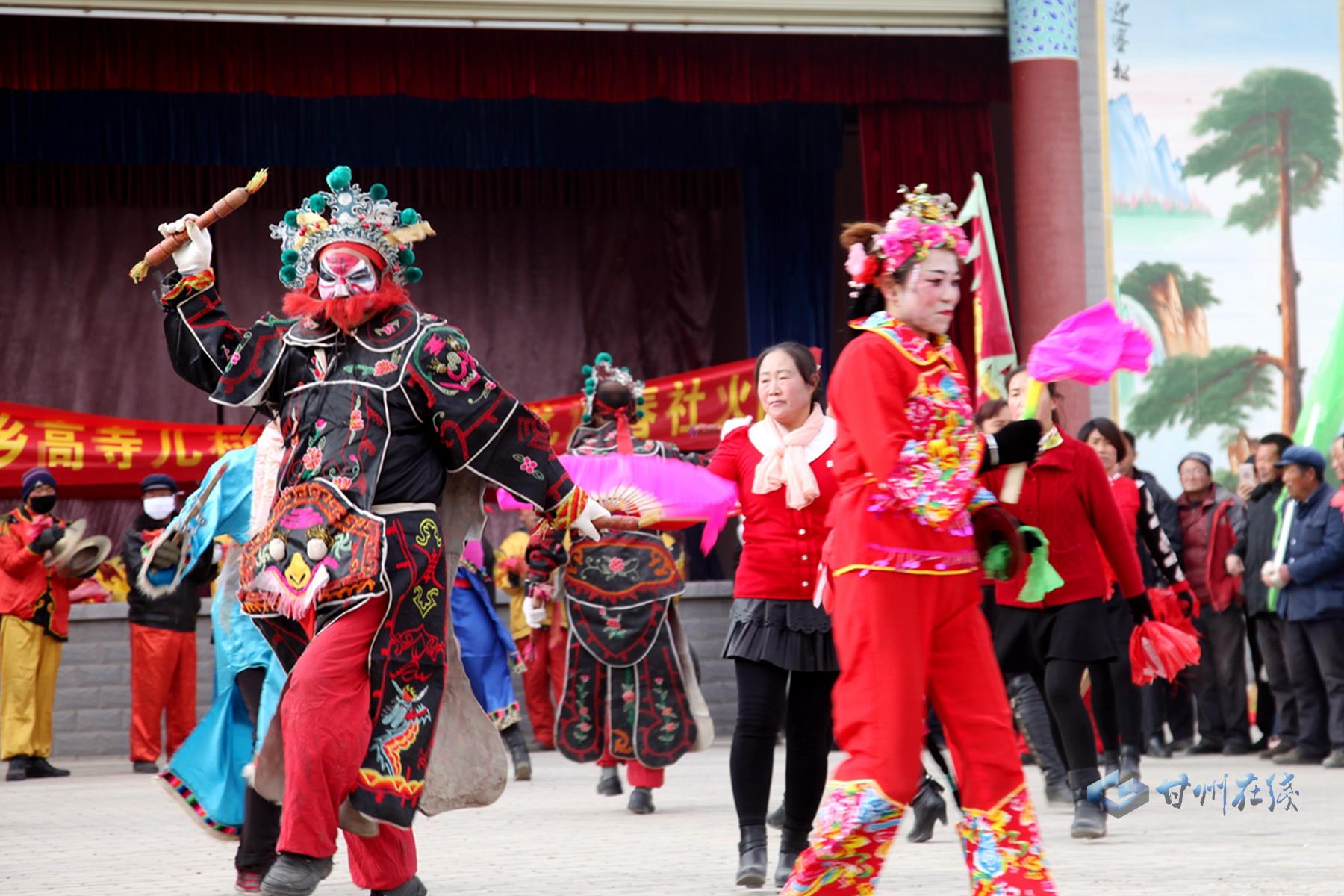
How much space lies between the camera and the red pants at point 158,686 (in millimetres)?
11828

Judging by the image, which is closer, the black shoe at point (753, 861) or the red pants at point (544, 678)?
the black shoe at point (753, 861)

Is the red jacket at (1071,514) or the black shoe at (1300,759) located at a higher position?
the red jacket at (1071,514)

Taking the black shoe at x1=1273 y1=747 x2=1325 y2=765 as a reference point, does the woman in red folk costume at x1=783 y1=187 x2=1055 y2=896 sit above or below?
above

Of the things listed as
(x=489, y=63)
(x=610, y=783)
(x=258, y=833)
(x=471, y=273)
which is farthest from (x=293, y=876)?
(x=471, y=273)

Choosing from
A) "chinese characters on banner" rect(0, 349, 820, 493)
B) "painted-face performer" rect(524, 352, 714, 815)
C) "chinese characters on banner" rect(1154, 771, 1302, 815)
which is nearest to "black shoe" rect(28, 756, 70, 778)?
"chinese characters on banner" rect(0, 349, 820, 493)

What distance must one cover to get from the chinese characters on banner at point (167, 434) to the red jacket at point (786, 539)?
8.41 m

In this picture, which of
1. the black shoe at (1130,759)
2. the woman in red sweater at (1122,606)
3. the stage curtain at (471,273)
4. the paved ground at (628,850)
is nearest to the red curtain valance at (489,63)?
the stage curtain at (471,273)

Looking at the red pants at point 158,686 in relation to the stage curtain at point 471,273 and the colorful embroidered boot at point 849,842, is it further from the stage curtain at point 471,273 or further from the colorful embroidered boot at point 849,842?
the colorful embroidered boot at point 849,842

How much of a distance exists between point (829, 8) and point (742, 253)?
4003mm

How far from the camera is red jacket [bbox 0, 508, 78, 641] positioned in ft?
37.0

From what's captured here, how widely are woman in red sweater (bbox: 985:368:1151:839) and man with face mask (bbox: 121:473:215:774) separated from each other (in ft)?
20.2

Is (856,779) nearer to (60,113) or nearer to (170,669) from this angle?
(170,669)

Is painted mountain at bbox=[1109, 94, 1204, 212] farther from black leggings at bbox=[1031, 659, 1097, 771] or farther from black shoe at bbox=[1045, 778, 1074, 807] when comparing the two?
black leggings at bbox=[1031, 659, 1097, 771]

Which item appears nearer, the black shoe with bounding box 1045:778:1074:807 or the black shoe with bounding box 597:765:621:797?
the black shoe with bounding box 1045:778:1074:807
